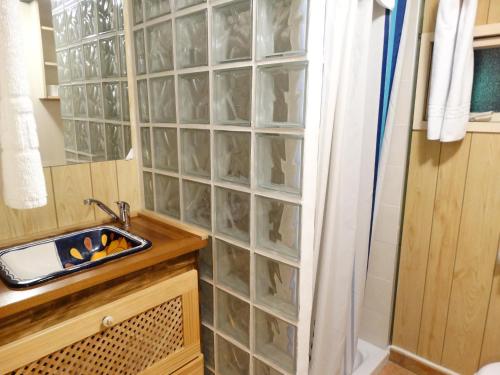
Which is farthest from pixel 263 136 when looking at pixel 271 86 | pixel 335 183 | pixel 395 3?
pixel 395 3

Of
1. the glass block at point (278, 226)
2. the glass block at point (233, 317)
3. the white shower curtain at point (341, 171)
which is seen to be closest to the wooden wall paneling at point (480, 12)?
the white shower curtain at point (341, 171)

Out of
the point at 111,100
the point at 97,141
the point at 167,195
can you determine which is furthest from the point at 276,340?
the point at 111,100

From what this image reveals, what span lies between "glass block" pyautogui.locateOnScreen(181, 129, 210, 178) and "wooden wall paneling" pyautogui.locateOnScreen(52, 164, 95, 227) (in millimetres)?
394

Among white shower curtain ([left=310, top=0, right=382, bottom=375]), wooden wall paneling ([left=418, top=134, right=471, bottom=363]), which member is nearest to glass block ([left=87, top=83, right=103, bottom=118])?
white shower curtain ([left=310, top=0, right=382, bottom=375])

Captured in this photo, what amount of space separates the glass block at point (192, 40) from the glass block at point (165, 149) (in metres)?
0.27

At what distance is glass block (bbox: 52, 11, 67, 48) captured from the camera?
1240mm

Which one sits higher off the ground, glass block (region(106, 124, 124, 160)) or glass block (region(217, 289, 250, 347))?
glass block (region(106, 124, 124, 160))

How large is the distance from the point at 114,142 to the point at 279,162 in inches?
30.1

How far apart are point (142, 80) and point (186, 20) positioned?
34cm

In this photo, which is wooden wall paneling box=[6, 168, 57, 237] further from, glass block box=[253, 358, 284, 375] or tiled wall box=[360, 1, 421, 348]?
tiled wall box=[360, 1, 421, 348]

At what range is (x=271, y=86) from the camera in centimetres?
105

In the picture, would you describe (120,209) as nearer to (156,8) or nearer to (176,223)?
(176,223)

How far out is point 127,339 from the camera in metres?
1.07

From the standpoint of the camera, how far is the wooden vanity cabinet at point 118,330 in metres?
0.87
